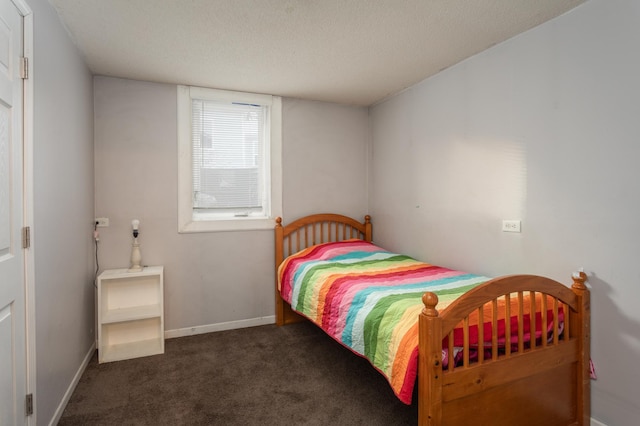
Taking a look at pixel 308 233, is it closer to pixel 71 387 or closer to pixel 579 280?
pixel 71 387

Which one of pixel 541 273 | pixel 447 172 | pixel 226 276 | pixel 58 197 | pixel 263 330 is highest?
pixel 447 172

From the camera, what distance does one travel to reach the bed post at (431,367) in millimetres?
1438

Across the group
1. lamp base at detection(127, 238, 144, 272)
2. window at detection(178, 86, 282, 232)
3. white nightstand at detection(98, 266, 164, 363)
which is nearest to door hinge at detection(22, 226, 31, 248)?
white nightstand at detection(98, 266, 164, 363)

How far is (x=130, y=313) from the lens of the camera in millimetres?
2820

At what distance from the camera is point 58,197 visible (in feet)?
6.61

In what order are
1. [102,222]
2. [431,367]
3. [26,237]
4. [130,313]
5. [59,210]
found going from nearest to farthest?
[431,367] → [26,237] → [59,210] → [130,313] → [102,222]

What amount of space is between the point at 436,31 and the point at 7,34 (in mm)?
2257

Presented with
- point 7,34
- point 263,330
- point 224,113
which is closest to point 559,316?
point 263,330

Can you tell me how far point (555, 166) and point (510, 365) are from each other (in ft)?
3.95

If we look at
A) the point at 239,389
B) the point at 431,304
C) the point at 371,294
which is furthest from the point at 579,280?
the point at 239,389

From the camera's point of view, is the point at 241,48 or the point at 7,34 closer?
the point at 7,34

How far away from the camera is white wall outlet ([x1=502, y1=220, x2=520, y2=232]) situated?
229 centimetres

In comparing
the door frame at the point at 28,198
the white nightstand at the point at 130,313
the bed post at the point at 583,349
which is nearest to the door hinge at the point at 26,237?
the door frame at the point at 28,198

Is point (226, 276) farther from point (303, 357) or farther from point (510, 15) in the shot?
point (510, 15)
